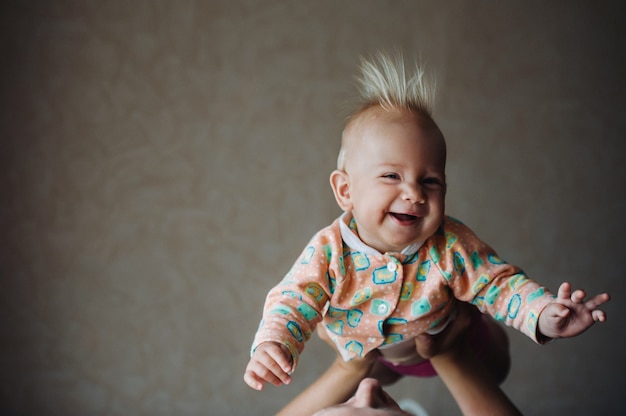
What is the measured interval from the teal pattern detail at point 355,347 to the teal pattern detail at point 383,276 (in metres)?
0.10

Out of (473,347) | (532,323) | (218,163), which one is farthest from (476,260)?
(218,163)

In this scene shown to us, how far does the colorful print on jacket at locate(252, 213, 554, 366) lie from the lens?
786 millimetres

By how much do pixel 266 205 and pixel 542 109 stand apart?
2.28 ft

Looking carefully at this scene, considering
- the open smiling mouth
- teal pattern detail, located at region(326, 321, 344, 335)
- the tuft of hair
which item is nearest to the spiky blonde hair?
the tuft of hair

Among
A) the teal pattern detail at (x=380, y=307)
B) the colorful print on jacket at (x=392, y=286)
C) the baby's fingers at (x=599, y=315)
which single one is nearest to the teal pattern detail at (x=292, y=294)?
the colorful print on jacket at (x=392, y=286)

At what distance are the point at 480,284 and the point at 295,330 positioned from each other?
0.25m

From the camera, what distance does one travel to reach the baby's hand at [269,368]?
26.5 inches

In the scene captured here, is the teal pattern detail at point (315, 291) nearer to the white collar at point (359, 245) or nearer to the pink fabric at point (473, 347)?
the white collar at point (359, 245)

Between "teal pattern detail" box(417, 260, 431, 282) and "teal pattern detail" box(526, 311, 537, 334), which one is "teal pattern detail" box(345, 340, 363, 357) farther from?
"teal pattern detail" box(526, 311, 537, 334)

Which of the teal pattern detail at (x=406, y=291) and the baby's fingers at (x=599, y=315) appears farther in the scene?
the teal pattern detail at (x=406, y=291)

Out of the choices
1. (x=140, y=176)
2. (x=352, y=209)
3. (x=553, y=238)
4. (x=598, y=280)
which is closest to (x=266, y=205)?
(x=140, y=176)

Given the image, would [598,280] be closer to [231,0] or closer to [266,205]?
[266,205]

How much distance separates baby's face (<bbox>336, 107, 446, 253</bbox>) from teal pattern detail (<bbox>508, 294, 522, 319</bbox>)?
13cm

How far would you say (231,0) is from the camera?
1.36m
